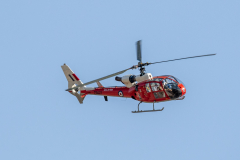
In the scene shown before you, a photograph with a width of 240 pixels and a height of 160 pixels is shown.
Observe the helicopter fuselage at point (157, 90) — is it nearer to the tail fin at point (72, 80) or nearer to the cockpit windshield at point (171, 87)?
the cockpit windshield at point (171, 87)

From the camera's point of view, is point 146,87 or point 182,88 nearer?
point 182,88

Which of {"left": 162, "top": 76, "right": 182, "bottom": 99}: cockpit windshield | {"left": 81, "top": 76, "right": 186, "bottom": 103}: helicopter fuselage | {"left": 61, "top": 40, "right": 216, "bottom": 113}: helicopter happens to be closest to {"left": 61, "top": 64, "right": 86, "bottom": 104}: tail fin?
{"left": 61, "top": 40, "right": 216, "bottom": 113}: helicopter

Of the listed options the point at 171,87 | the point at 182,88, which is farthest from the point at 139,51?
the point at 182,88

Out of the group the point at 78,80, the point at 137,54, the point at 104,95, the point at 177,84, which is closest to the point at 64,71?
the point at 78,80

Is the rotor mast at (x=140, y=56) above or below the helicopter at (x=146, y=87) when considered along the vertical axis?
above

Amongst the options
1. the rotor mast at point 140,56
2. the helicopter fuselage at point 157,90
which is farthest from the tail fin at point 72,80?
the rotor mast at point 140,56

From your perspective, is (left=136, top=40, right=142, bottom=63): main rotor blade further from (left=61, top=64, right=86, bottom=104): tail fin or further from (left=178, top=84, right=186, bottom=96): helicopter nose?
(left=61, top=64, right=86, bottom=104): tail fin

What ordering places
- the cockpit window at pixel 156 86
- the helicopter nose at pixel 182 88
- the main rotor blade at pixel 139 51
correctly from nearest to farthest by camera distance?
the main rotor blade at pixel 139 51
the helicopter nose at pixel 182 88
the cockpit window at pixel 156 86

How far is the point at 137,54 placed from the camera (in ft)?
55.3

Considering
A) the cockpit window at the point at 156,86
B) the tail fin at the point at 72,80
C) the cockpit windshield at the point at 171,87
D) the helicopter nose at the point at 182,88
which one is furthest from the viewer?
the tail fin at the point at 72,80

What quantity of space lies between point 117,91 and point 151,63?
3.29 metres

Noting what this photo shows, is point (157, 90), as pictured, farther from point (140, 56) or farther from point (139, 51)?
point (139, 51)

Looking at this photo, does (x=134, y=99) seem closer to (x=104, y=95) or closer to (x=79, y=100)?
(x=104, y=95)

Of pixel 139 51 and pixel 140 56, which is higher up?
pixel 139 51
